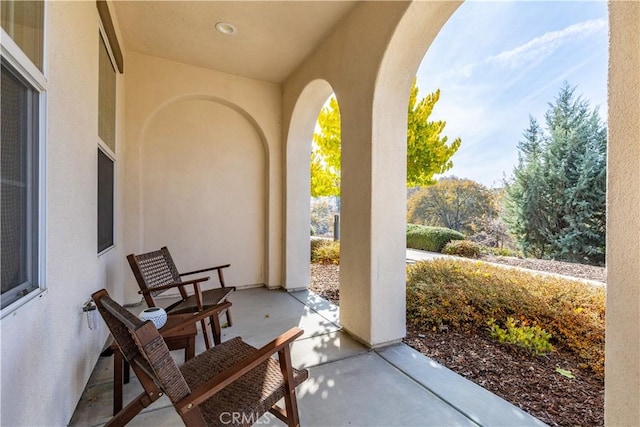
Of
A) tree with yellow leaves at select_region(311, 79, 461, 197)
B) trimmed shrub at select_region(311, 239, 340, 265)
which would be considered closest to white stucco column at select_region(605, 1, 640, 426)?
tree with yellow leaves at select_region(311, 79, 461, 197)

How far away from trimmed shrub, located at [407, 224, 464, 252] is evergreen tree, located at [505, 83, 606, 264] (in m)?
1.87

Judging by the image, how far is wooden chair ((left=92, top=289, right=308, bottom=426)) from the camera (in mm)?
1046

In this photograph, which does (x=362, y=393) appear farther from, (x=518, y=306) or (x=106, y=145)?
Result: (x=106, y=145)

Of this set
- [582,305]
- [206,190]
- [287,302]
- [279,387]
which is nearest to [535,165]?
[582,305]

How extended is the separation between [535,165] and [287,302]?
8.57m

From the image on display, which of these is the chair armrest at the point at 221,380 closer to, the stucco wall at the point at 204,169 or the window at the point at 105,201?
the window at the point at 105,201

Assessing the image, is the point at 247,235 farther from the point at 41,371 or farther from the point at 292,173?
the point at 41,371

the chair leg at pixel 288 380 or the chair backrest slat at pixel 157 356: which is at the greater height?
the chair backrest slat at pixel 157 356

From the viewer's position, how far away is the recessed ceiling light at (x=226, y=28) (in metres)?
3.00

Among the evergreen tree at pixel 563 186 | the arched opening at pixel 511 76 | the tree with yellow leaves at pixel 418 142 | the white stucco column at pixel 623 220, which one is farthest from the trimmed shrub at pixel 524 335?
the evergreen tree at pixel 563 186

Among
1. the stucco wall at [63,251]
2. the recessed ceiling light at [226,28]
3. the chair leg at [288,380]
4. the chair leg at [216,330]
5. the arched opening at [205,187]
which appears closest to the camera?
the stucco wall at [63,251]

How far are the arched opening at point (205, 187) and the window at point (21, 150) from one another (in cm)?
269

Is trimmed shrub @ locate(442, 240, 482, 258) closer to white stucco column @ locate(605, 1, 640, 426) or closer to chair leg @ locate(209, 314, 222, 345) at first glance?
white stucco column @ locate(605, 1, 640, 426)
